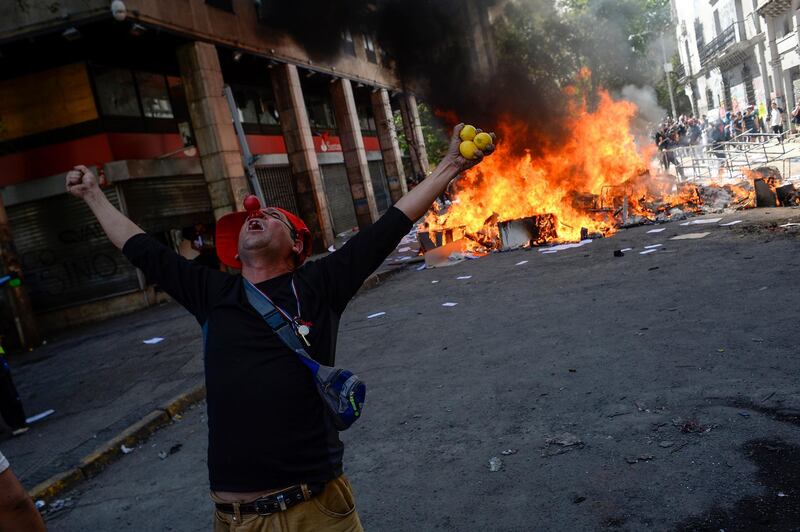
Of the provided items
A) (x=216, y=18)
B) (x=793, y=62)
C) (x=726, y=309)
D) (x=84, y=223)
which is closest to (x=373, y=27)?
(x=216, y=18)

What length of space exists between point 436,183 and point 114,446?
174 inches

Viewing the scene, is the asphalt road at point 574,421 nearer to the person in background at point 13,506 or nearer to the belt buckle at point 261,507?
the belt buckle at point 261,507

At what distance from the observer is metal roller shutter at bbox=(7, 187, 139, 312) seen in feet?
45.9

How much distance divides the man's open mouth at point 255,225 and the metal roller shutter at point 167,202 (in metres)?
12.7

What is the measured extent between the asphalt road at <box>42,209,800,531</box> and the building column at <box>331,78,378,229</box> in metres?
15.1

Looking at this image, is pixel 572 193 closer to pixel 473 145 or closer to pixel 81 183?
pixel 473 145

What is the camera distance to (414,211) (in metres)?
2.22

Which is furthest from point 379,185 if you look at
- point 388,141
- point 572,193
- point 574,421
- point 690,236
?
point 574,421

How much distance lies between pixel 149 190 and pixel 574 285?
10.6 metres

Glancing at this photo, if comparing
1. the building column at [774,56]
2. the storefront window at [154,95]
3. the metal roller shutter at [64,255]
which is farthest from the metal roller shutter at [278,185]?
the building column at [774,56]

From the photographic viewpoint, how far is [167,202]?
48.8 ft

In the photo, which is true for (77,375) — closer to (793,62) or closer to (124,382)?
(124,382)

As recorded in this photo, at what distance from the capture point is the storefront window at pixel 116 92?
45.4 feet

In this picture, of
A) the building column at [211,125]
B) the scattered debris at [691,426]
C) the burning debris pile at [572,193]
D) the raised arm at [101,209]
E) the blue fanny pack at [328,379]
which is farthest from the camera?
the building column at [211,125]
